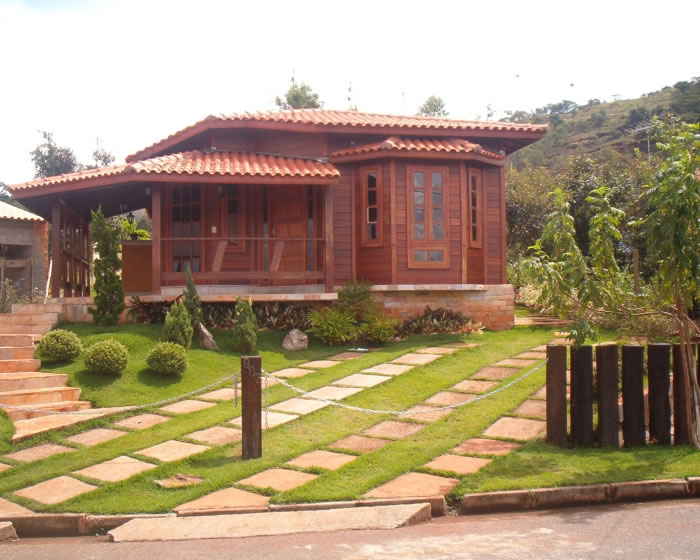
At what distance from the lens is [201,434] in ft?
22.3

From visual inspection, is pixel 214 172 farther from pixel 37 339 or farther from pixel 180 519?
pixel 180 519

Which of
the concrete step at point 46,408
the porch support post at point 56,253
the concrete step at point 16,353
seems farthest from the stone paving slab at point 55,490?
the porch support post at point 56,253

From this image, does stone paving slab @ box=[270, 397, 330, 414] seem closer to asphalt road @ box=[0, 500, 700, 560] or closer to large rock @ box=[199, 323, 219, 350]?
large rock @ box=[199, 323, 219, 350]

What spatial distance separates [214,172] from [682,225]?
8053mm

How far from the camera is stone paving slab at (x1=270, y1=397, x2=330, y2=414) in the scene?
7.56 m

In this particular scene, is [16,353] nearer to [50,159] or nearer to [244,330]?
[244,330]

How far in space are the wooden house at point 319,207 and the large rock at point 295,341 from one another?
3.14 feet

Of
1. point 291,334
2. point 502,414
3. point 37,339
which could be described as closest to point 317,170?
point 291,334

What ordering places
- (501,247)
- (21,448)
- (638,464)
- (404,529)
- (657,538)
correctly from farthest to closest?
(501,247) → (21,448) → (638,464) → (404,529) → (657,538)

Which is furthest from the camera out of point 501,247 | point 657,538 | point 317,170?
point 501,247

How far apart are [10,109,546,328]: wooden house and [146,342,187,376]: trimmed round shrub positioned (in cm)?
269

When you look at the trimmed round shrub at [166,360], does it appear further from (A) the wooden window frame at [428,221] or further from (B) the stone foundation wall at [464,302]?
(A) the wooden window frame at [428,221]

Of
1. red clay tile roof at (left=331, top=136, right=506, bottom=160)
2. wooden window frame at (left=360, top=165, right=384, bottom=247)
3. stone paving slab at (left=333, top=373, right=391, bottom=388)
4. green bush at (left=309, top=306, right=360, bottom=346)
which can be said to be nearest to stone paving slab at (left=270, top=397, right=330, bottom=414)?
stone paving slab at (left=333, top=373, right=391, bottom=388)

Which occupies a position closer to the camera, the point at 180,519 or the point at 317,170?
the point at 180,519
